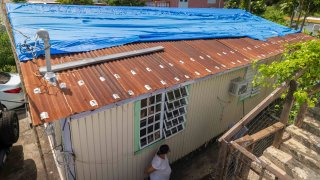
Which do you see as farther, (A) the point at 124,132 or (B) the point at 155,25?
(B) the point at 155,25

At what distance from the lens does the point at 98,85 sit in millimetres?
4684

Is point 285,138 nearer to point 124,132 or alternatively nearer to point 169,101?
point 169,101

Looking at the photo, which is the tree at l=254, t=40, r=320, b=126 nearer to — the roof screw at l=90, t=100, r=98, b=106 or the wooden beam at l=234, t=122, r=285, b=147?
the wooden beam at l=234, t=122, r=285, b=147

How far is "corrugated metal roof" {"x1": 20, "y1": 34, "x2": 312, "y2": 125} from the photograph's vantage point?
4.05 m

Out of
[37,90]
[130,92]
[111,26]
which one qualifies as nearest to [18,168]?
[37,90]

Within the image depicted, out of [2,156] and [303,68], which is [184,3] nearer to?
[303,68]

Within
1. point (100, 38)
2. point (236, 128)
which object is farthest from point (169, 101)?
point (100, 38)

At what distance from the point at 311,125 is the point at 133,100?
428 cm

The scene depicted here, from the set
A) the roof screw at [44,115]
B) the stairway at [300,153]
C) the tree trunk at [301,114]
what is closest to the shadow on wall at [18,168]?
the roof screw at [44,115]

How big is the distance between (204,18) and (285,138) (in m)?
7.27

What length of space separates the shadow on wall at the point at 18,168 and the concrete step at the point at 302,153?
6.65 meters

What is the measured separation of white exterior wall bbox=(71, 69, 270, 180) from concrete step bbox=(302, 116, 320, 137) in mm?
2575

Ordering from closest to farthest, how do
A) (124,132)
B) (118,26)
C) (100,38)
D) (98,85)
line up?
(98,85), (124,132), (100,38), (118,26)

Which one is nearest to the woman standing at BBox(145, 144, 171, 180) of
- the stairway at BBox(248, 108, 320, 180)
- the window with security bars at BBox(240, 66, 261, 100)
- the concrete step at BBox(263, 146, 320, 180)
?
the stairway at BBox(248, 108, 320, 180)
